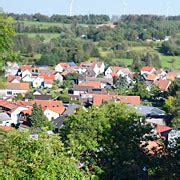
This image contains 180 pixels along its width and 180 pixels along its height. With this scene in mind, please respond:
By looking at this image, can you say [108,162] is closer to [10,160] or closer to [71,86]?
[10,160]

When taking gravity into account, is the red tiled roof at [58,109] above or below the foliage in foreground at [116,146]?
below

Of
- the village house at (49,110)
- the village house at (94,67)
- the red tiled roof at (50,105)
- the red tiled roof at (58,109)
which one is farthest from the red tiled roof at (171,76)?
the red tiled roof at (58,109)

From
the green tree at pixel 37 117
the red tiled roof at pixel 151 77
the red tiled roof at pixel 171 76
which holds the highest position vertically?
the green tree at pixel 37 117

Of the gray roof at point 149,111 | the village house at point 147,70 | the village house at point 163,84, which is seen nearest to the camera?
the gray roof at point 149,111

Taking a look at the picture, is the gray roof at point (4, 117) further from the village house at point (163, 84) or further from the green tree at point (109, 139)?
the village house at point (163, 84)

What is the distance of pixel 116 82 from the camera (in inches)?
1334

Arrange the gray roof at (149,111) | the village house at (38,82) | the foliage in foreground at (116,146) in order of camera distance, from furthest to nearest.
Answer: the village house at (38,82)
the gray roof at (149,111)
the foliage in foreground at (116,146)

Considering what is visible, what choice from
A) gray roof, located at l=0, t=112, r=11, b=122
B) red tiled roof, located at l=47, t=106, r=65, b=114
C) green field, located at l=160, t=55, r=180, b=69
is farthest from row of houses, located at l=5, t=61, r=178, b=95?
gray roof, located at l=0, t=112, r=11, b=122

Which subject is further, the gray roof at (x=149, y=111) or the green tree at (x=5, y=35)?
the gray roof at (x=149, y=111)

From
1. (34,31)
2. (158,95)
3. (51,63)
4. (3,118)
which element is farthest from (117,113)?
(34,31)

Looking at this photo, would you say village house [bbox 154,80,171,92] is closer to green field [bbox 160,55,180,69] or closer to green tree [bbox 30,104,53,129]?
green field [bbox 160,55,180,69]

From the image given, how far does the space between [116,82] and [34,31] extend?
90.5 ft

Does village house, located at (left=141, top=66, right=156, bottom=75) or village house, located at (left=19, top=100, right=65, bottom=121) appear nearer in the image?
village house, located at (left=19, top=100, right=65, bottom=121)

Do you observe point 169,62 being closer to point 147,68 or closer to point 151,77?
point 147,68
